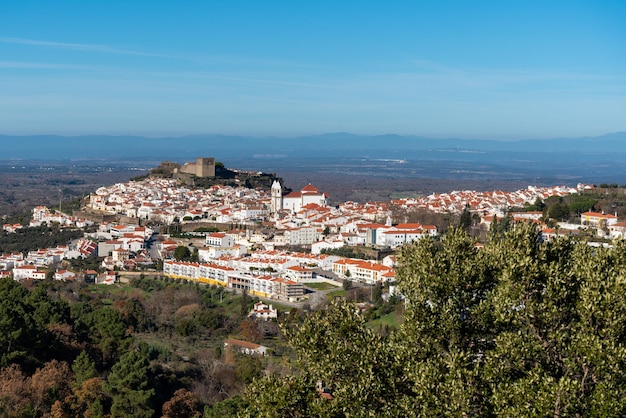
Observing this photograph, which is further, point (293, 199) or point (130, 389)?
point (293, 199)

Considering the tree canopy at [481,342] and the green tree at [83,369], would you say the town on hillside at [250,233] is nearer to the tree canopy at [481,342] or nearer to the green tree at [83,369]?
the green tree at [83,369]

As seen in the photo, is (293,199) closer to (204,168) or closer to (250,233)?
(250,233)

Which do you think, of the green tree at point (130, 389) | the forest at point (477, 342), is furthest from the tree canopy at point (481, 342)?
the green tree at point (130, 389)

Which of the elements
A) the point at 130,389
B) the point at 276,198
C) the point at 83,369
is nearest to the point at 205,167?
the point at 276,198

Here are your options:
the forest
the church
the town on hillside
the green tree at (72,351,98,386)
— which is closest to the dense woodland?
the forest

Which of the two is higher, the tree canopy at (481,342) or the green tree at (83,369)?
the tree canopy at (481,342)

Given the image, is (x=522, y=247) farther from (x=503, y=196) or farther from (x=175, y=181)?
(x=175, y=181)

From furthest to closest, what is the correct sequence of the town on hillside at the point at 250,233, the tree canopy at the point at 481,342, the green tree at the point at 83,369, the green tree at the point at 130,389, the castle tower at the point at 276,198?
the castle tower at the point at 276,198 → the town on hillside at the point at 250,233 → the green tree at the point at 83,369 → the green tree at the point at 130,389 → the tree canopy at the point at 481,342

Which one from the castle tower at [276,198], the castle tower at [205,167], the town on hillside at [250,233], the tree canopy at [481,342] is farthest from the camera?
the castle tower at [205,167]
